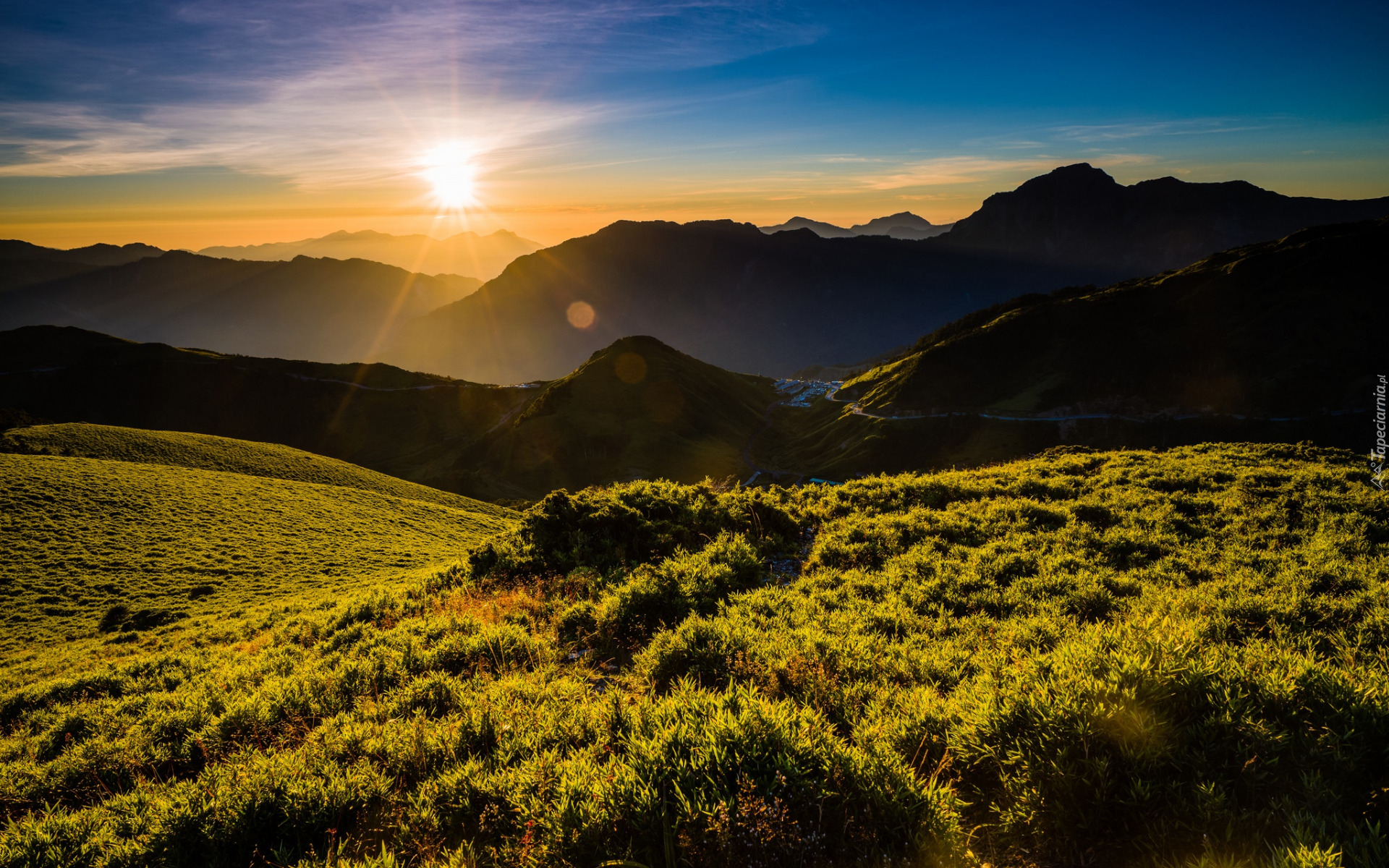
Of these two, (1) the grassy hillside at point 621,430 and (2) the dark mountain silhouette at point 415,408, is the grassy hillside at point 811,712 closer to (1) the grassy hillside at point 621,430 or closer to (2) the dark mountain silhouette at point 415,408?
(1) the grassy hillside at point 621,430

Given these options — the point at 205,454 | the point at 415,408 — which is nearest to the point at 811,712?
the point at 205,454

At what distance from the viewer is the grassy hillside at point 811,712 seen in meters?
4.17

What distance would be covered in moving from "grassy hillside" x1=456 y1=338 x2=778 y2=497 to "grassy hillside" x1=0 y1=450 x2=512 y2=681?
57.7 m

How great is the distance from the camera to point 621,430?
120812mm

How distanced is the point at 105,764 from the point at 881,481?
63.0 feet

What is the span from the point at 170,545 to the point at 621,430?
302 ft

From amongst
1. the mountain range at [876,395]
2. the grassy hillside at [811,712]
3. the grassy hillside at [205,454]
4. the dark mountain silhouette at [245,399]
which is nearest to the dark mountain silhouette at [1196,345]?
the mountain range at [876,395]

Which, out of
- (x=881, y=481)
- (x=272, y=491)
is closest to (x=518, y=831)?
(x=881, y=481)

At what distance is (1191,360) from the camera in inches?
4090

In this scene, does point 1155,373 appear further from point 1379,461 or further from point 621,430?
point 1379,461

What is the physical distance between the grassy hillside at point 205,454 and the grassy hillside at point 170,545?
5.35m

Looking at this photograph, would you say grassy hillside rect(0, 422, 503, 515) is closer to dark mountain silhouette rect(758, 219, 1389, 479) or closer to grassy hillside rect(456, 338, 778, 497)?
grassy hillside rect(456, 338, 778, 497)

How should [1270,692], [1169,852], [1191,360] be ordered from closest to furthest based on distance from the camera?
[1169,852], [1270,692], [1191,360]

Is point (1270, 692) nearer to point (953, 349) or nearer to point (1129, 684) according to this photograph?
point (1129, 684)
